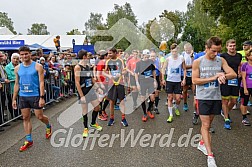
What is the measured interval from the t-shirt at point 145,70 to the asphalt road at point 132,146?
118 cm

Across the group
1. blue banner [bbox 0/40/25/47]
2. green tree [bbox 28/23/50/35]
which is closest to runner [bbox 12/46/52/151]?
blue banner [bbox 0/40/25/47]

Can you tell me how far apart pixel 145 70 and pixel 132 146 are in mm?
2716

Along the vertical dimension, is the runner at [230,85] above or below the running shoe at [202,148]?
above

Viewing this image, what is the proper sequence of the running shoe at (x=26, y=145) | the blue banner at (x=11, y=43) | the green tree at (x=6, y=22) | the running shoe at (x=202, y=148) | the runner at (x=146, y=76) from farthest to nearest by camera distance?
the green tree at (x=6, y=22) < the blue banner at (x=11, y=43) < the runner at (x=146, y=76) < the running shoe at (x=26, y=145) < the running shoe at (x=202, y=148)

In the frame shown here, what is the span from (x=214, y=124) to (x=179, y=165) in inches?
98.6

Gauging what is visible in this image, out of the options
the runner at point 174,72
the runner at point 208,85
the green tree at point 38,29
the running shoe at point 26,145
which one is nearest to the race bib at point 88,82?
the running shoe at point 26,145

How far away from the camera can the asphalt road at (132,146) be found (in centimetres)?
415

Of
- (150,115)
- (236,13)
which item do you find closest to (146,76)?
(150,115)

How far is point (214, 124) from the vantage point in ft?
20.0

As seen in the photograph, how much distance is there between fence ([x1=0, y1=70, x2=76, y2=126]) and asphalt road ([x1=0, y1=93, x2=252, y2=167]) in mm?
570

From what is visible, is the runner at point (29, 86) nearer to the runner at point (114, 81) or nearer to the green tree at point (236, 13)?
the runner at point (114, 81)

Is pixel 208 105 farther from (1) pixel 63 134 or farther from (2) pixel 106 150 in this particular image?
(1) pixel 63 134

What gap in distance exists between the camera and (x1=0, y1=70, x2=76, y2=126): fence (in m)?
6.72

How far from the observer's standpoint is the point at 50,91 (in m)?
9.31
